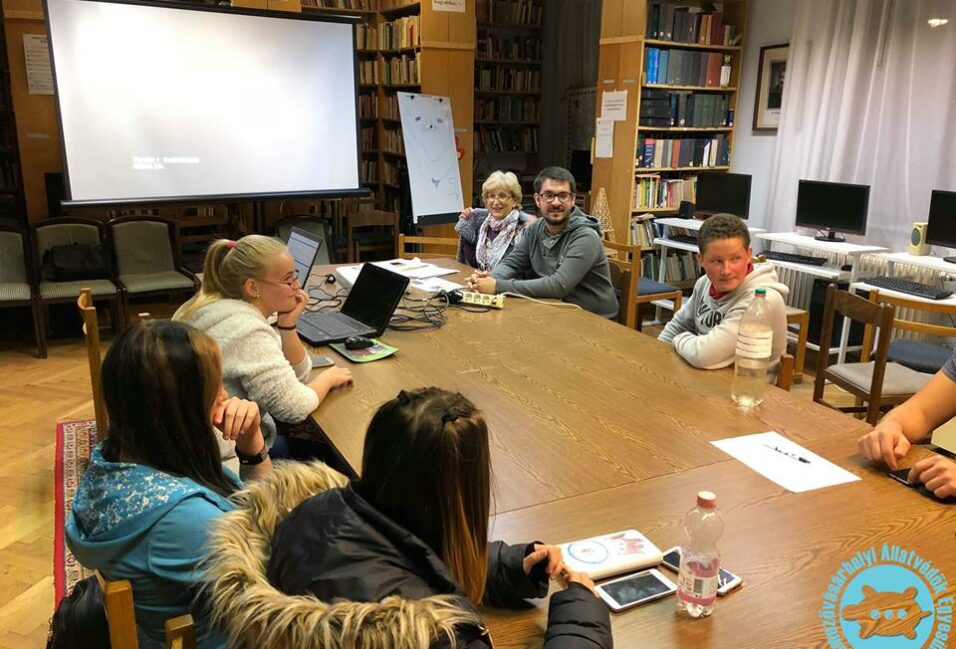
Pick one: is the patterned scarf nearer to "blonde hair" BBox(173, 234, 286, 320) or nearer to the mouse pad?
the mouse pad

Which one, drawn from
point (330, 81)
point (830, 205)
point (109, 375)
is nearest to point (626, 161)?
point (830, 205)

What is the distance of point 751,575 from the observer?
3.78ft

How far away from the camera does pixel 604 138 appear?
549 cm

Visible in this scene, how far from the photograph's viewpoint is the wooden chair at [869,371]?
267 centimetres

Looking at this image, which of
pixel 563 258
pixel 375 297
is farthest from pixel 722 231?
pixel 375 297

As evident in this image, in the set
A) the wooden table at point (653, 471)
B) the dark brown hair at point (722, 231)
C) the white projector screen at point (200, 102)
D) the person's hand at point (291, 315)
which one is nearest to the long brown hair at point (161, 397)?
the wooden table at point (653, 471)

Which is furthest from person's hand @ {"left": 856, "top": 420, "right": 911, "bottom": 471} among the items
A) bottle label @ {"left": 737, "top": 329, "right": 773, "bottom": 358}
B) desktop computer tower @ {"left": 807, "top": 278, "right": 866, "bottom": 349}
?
desktop computer tower @ {"left": 807, "top": 278, "right": 866, "bottom": 349}

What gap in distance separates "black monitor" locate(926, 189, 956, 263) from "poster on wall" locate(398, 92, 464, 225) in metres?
3.43

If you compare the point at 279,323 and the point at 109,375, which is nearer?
the point at 109,375

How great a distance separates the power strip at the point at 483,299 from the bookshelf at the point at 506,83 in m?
4.61

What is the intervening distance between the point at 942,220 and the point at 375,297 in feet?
10.9

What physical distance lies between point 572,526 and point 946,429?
2.92 ft

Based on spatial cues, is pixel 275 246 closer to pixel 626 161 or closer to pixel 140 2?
pixel 140 2

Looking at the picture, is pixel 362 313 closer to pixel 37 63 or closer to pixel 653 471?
pixel 653 471
